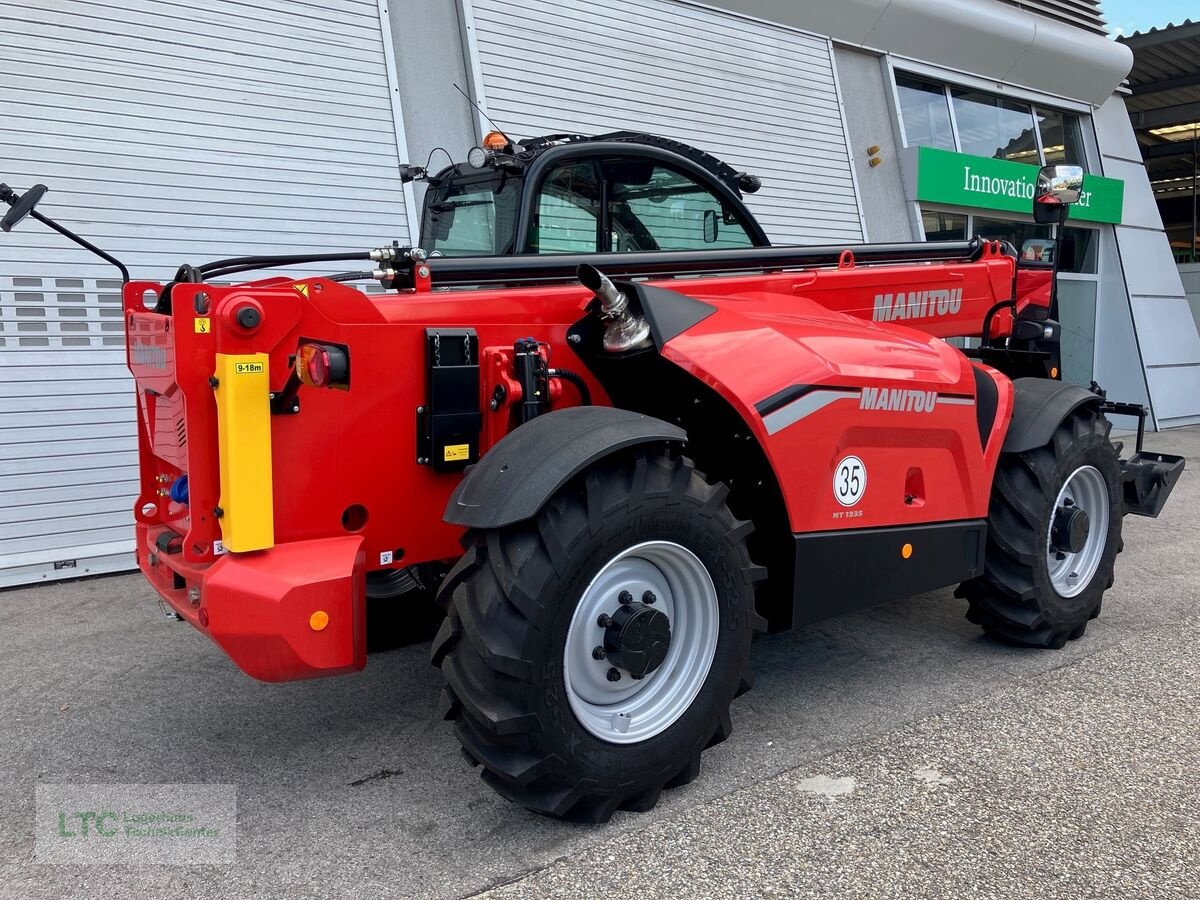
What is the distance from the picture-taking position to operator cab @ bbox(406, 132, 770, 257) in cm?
419

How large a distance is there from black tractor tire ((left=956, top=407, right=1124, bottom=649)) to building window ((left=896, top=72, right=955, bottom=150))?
333 inches

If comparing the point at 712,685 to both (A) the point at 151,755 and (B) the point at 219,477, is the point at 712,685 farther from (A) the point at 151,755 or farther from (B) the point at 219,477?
(A) the point at 151,755

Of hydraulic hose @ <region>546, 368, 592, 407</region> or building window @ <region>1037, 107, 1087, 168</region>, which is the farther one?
building window @ <region>1037, 107, 1087, 168</region>

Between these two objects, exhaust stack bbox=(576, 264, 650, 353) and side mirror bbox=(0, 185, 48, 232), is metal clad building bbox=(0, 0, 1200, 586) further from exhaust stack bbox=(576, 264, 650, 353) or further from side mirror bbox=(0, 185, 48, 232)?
exhaust stack bbox=(576, 264, 650, 353)

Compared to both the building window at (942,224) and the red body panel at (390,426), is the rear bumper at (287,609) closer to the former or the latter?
the red body panel at (390,426)

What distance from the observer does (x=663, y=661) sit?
3.09 m

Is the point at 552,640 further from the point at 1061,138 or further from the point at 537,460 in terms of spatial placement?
the point at 1061,138

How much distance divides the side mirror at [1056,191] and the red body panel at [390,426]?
1325 millimetres

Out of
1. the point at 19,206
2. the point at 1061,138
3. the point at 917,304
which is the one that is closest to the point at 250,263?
the point at 19,206

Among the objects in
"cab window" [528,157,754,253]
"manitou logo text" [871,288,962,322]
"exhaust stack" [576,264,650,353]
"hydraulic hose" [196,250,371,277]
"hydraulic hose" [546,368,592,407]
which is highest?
"cab window" [528,157,754,253]

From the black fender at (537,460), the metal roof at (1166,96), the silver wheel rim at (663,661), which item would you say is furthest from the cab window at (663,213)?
the metal roof at (1166,96)

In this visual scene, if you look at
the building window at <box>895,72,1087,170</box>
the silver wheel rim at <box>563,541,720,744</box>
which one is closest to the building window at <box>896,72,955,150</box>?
the building window at <box>895,72,1087,170</box>

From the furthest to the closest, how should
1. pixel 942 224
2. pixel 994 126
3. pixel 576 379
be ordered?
pixel 994 126 → pixel 942 224 → pixel 576 379

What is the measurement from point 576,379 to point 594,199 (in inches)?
47.6
